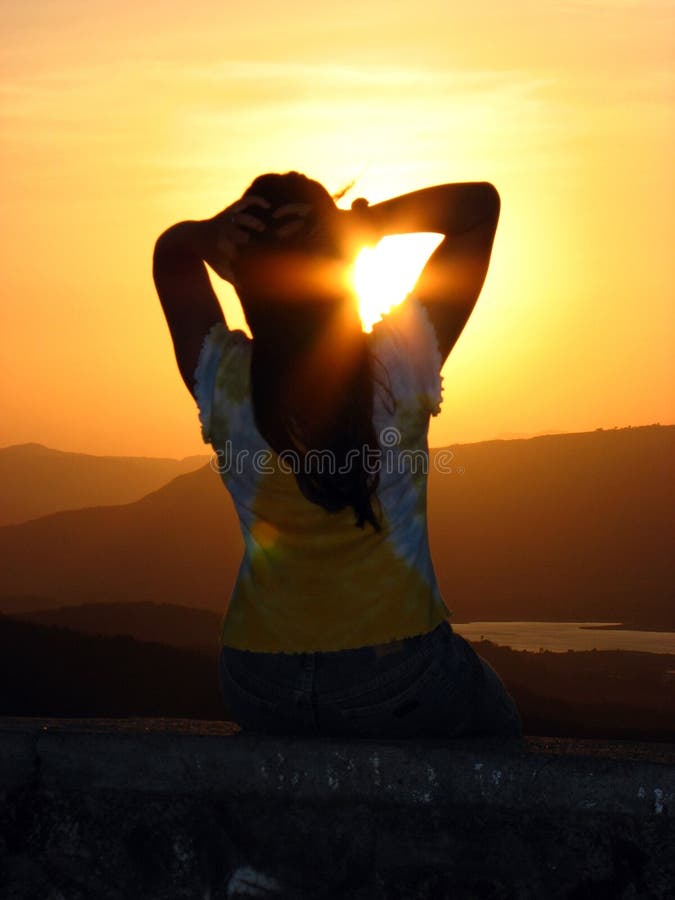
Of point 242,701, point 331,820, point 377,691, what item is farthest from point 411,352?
point 331,820

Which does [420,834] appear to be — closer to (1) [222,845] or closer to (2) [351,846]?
(2) [351,846]

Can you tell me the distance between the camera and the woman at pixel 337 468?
9.49ft

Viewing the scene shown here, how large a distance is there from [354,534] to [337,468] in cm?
17

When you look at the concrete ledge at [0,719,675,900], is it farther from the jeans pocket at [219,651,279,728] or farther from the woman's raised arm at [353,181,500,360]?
the woman's raised arm at [353,181,500,360]

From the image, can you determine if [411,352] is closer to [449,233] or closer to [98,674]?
[449,233]

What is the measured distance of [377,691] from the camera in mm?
2953

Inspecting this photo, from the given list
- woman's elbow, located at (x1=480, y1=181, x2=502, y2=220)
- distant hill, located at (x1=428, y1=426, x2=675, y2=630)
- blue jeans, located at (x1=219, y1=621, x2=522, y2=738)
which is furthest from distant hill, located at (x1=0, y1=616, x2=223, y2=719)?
distant hill, located at (x1=428, y1=426, x2=675, y2=630)

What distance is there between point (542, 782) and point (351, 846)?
41 centimetres

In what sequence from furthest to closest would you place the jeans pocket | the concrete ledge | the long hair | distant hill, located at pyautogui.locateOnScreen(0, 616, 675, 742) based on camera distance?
distant hill, located at pyautogui.locateOnScreen(0, 616, 675, 742) → the jeans pocket → the long hair → the concrete ledge

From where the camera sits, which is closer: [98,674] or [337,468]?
[337,468]

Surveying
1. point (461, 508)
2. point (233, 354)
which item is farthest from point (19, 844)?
point (461, 508)

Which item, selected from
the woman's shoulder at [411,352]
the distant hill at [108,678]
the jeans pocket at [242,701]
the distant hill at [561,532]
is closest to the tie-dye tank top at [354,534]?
the woman's shoulder at [411,352]

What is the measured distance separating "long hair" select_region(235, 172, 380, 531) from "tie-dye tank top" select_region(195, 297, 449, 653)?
0.15 feet

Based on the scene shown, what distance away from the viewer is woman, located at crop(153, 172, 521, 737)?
2.89 metres
